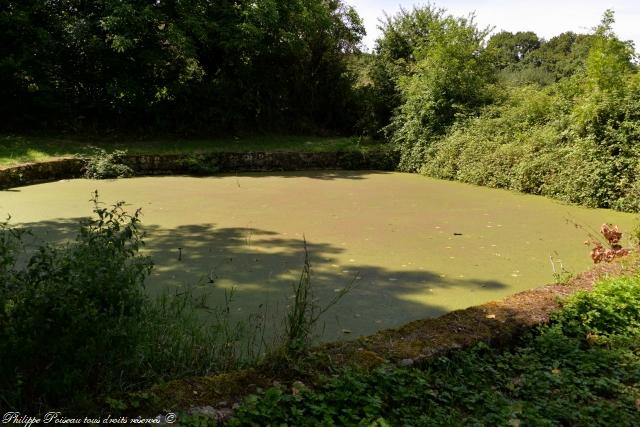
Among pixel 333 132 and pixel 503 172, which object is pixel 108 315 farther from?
pixel 333 132

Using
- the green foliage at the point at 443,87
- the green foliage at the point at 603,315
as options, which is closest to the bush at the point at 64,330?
the green foliage at the point at 603,315

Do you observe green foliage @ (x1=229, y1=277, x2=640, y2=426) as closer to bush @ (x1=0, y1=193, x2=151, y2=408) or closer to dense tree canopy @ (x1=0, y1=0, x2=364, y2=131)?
bush @ (x1=0, y1=193, x2=151, y2=408)

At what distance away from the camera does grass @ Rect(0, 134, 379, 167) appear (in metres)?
9.57

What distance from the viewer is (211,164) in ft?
34.7

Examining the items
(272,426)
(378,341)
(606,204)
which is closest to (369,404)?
(272,426)

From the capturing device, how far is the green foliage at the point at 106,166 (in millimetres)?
9377

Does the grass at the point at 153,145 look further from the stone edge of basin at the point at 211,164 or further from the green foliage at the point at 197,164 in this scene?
the green foliage at the point at 197,164

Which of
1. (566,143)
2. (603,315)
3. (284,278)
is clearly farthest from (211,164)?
(603,315)

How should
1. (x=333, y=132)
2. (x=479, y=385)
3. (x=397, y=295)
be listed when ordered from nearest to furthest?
(x=479, y=385), (x=397, y=295), (x=333, y=132)

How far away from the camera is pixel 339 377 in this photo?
2.31 metres

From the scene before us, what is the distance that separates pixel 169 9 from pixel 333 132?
17.4 feet

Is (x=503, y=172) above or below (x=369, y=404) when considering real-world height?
above

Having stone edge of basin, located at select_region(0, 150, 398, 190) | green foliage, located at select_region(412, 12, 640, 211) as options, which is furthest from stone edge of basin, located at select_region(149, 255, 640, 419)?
stone edge of basin, located at select_region(0, 150, 398, 190)

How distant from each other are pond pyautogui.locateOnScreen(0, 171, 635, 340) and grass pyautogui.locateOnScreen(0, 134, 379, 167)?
1.43 metres
